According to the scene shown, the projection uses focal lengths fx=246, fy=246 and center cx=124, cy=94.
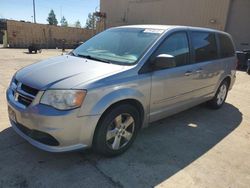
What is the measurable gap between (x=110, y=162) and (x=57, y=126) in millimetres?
904

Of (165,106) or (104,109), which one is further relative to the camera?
(165,106)

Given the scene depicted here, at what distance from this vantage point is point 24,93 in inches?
114

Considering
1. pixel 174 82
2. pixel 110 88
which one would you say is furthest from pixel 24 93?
pixel 174 82

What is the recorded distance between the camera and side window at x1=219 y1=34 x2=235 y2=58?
5.22 metres

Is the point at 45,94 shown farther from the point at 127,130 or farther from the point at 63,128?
the point at 127,130

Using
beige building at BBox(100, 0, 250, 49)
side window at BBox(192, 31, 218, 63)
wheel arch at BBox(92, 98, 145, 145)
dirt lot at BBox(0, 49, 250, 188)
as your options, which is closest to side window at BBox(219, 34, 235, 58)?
side window at BBox(192, 31, 218, 63)

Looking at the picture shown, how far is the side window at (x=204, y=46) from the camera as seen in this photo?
434 centimetres

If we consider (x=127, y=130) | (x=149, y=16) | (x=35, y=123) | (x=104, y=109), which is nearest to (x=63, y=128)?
(x=35, y=123)

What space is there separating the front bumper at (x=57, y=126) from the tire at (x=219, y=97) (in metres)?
3.51

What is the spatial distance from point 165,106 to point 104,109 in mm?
1305

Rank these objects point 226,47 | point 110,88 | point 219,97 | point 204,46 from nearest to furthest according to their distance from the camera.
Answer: point 110,88 < point 204,46 < point 226,47 < point 219,97

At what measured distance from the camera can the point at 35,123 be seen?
269 cm

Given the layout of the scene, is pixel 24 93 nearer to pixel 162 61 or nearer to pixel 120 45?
pixel 120 45

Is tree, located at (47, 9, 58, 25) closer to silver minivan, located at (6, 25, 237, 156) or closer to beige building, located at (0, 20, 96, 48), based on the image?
beige building, located at (0, 20, 96, 48)
